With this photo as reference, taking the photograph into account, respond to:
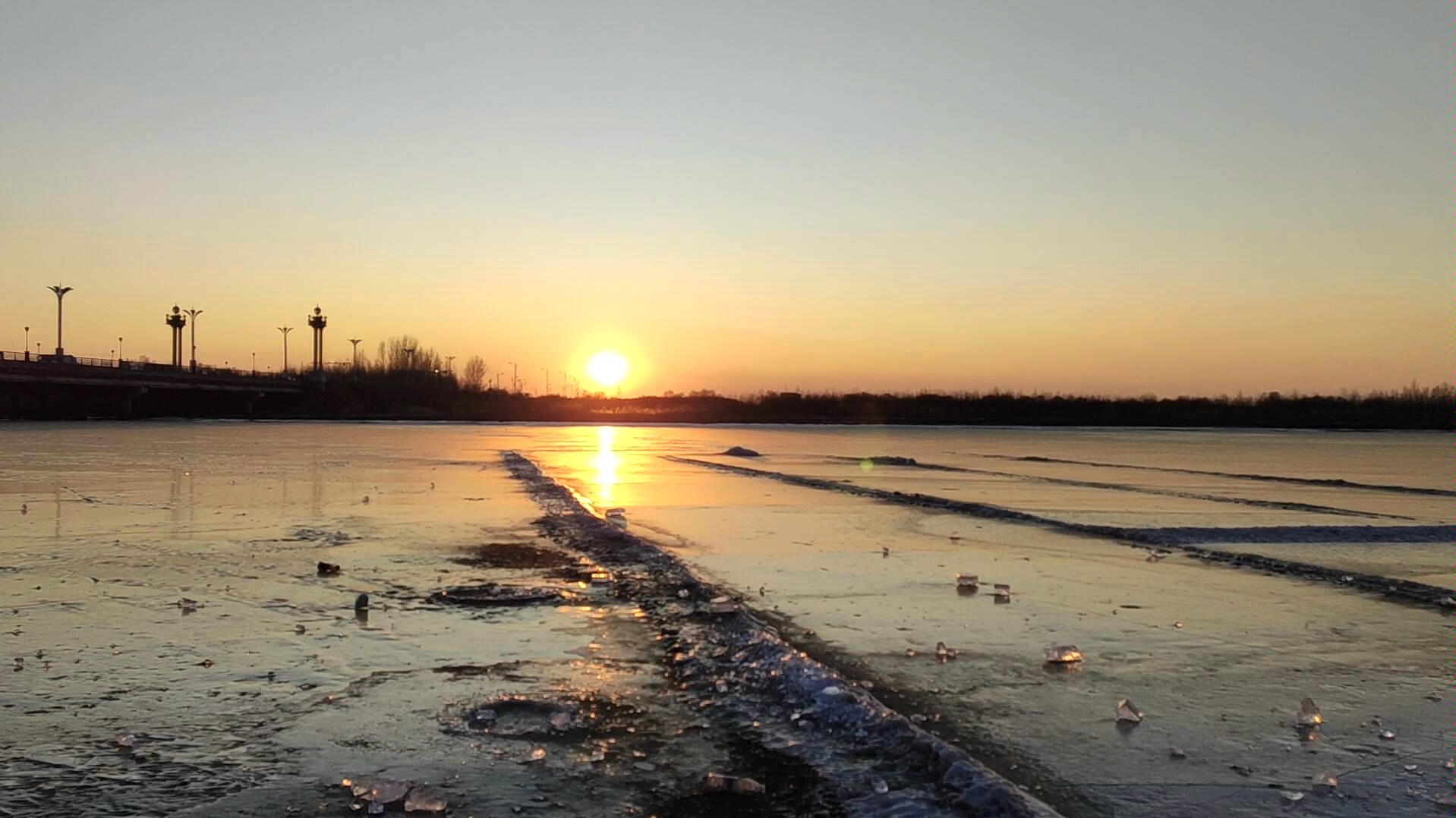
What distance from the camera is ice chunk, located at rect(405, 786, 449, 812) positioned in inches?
184

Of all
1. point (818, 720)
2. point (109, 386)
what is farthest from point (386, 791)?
point (109, 386)

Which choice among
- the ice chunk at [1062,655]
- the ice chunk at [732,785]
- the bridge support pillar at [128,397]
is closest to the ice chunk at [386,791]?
the ice chunk at [732,785]

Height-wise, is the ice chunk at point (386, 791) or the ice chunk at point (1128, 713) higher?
the ice chunk at point (386, 791)

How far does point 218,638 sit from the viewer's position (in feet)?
A: 26.4

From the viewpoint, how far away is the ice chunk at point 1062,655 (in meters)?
7.69

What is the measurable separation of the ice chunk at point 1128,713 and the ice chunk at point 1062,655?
1.26m

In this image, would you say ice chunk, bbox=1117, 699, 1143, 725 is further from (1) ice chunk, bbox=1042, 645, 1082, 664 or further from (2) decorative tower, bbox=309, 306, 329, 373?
(2) decorative tower, bbox=309, 306, 329, 373

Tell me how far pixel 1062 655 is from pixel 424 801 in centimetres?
489

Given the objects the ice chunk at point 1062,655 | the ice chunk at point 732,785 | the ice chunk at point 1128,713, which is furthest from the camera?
the ice chunk at point 1062,655

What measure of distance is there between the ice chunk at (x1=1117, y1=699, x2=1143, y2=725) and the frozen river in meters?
0.10

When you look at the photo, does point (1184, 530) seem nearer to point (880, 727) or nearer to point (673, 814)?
point (880, 727)

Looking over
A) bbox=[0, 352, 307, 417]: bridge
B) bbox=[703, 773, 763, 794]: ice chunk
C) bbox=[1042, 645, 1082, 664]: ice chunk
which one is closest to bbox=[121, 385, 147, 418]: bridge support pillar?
bbox=[0, 352, 307, 417]: bridge

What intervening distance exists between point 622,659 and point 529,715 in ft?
4.94

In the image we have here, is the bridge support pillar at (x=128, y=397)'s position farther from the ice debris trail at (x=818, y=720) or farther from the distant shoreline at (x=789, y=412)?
the ice debris trail at (x=818, y=720)
